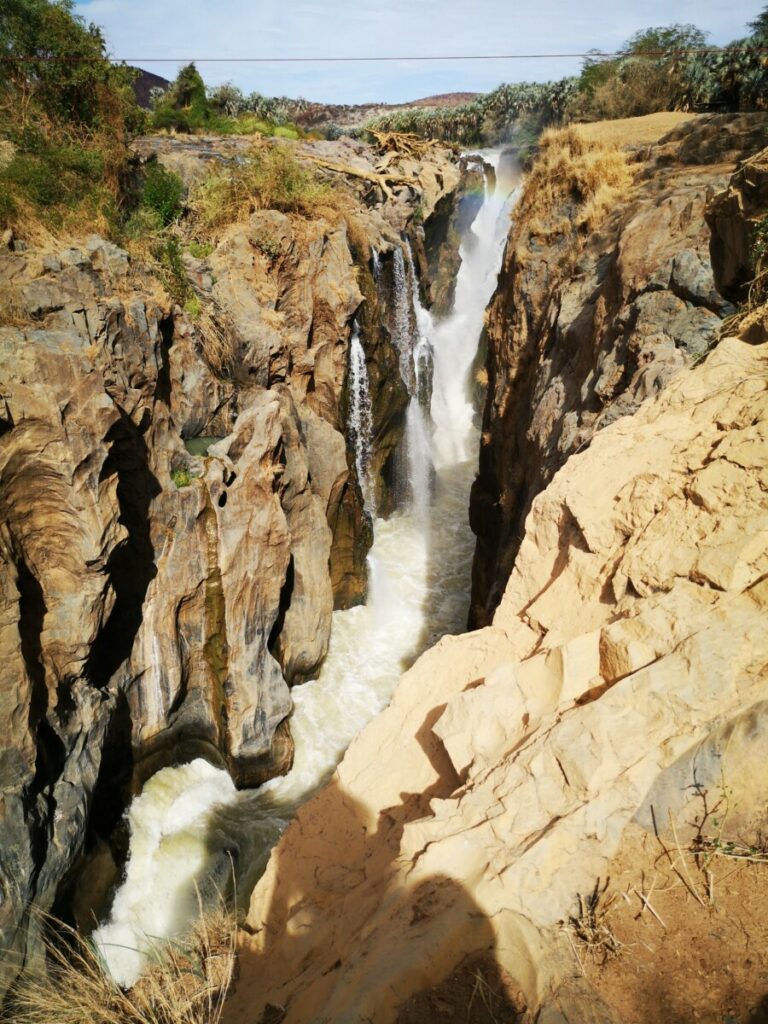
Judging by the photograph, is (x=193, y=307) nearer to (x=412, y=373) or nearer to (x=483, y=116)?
(x=412, y=373)

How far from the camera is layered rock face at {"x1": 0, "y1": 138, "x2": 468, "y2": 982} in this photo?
6.00 meters

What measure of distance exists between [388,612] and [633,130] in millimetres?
11961

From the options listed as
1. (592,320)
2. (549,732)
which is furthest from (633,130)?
(549,732)

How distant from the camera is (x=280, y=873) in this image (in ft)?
13.0

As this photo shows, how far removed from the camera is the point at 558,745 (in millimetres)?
2982

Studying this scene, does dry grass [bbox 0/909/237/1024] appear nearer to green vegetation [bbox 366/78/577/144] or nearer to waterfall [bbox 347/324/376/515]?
waterfall [bbox 347/324/376/515]

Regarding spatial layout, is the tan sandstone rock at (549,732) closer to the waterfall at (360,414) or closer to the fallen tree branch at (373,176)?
the waterfall at (360,414)

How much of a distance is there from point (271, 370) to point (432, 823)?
931cm

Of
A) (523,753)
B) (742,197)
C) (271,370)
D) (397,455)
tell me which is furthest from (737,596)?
(397,455)


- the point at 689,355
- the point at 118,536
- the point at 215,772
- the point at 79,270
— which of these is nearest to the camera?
the point at 689,355

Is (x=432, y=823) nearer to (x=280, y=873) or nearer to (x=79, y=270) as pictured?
(x=280, y=873)

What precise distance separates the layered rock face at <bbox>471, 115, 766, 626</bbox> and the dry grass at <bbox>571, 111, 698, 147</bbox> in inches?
57.8

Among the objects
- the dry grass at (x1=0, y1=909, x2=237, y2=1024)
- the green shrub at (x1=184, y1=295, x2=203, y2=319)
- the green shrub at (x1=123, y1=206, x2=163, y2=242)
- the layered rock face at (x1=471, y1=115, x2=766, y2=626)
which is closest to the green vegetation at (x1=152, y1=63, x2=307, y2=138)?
the green shrub at (x1=123, y1=206, x2=163, y2=242)

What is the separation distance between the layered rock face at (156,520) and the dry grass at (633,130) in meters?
5.50
